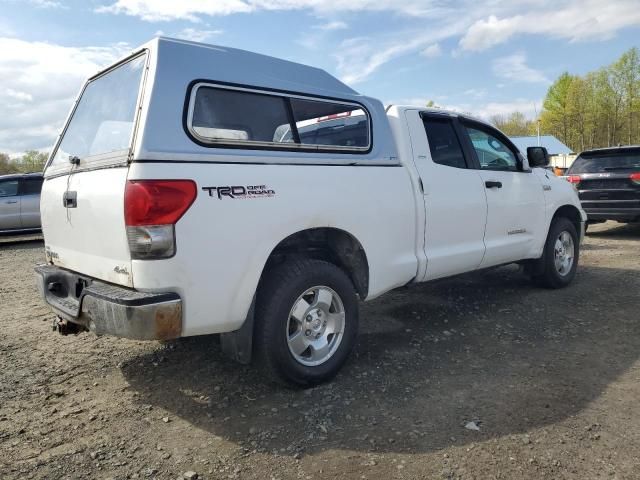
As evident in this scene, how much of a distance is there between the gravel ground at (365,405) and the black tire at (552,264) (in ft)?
2.32

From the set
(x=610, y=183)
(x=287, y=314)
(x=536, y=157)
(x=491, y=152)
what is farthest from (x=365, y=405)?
(x=610, y=183)

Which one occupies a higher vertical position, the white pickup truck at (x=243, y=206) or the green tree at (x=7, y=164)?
the green tree at (x=7, y=164)

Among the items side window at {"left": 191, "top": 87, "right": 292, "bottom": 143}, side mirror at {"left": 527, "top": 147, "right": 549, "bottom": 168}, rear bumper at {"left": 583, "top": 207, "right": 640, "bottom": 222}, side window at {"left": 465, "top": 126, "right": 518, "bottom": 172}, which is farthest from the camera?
rear bumper at {"left": 583, "top": 207, "right": 640, "bottom": 222}

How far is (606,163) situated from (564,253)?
4709 mm

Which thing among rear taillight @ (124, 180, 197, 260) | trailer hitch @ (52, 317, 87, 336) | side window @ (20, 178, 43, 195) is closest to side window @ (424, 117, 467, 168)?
rear taillight @ (124, 180, 197, 260)

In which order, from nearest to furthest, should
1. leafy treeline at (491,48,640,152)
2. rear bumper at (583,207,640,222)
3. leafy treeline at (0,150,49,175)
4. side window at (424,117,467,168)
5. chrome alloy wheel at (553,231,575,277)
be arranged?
side window at (424,117,467,168) < chrome alloy wheel at (553,231,575,277) < rear bumper at (583,207,640,222) < leafy treeline at (0,150,49,175) < leafy treeline at (491,48,640,152)

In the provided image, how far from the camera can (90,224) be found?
3.04 metres

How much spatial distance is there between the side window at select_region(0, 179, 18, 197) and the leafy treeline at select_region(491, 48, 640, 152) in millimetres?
55387

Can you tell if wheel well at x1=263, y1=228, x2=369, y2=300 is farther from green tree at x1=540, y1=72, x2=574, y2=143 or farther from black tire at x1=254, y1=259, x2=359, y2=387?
green tree at x1=540, y1=72, x2=574, y2=143

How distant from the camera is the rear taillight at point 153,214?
2637 millimetres

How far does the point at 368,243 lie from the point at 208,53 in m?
1.67

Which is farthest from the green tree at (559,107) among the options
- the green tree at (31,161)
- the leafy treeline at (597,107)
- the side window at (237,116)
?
the side window at (237,116)

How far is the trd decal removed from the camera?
282 centimetres

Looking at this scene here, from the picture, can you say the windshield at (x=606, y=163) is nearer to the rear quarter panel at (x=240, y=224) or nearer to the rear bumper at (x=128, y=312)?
the rear quarter panel at (x=240, y=224)
